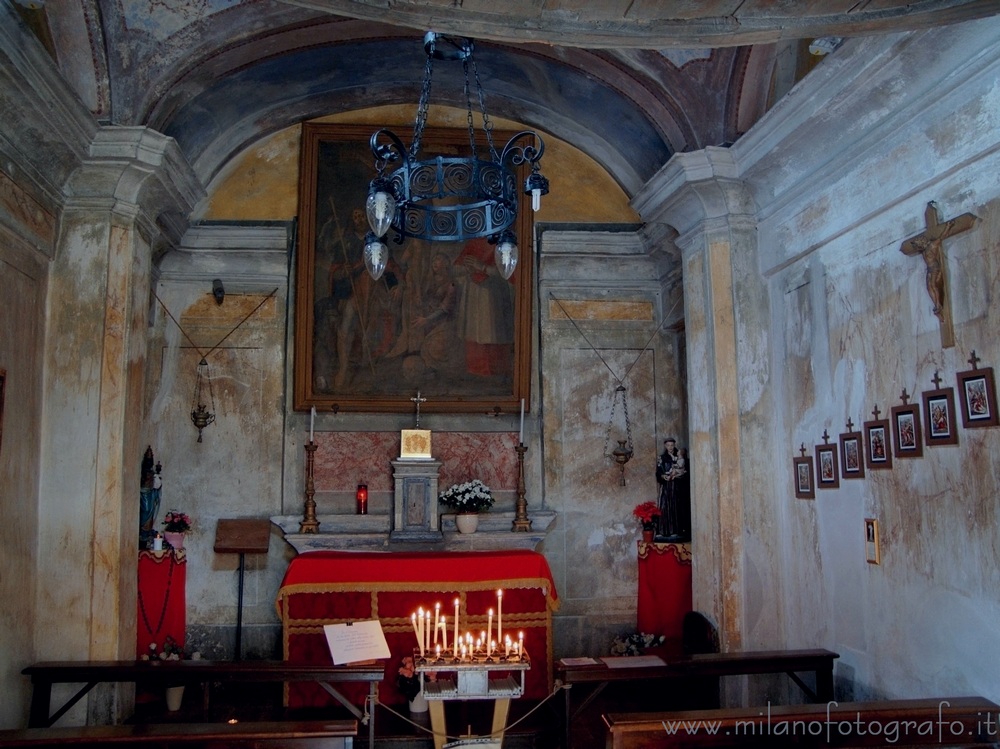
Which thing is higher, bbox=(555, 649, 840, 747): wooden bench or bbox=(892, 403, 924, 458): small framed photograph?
bbox=(892, 403, 924, 458): small framed photograph

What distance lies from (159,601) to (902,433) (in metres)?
5.56

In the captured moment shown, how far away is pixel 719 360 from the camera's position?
6.04 m

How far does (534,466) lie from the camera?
764 centimetres

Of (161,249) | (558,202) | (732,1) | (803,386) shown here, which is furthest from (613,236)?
(732,1)

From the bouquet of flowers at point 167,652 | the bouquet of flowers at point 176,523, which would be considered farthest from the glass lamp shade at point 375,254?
the bouquet of flowers at point 167,652

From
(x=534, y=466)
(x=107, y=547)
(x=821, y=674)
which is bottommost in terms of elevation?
(x=821, y=674)

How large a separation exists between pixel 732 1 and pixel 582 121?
17.3ft

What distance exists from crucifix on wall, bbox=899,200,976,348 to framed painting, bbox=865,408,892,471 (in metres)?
0.68

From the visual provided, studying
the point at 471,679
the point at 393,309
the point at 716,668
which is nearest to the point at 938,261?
A: the point at 716,668

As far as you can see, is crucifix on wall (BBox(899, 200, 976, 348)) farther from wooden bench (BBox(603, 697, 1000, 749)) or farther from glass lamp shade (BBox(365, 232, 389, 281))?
glass lamp shade (BBox(365, 232, 389, 281))

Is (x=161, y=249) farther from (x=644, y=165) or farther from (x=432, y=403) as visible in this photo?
(x=644, y=165)

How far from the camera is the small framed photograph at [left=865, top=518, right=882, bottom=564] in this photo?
4.77m

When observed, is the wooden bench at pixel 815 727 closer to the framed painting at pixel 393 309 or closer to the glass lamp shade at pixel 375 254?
the glass lamp shade at pixel 375 254

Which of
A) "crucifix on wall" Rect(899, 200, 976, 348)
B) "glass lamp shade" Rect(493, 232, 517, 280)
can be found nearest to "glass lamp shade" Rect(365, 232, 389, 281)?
"glass lamp shade" Rect(493, 232, 517, 280)
